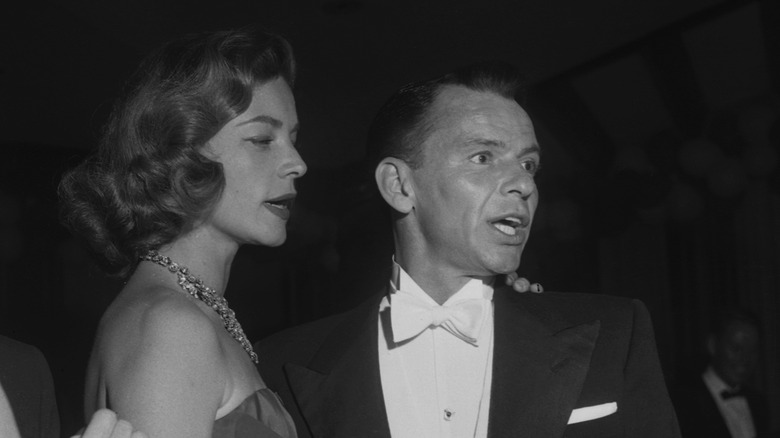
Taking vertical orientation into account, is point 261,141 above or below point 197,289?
above

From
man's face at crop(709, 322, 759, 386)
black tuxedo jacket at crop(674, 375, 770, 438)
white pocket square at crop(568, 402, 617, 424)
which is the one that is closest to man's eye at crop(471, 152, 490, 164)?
white pocket square at crop(568, 402, 617, 424)

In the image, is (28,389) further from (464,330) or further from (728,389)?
(728,389)

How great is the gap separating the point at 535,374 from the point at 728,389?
3.56 m

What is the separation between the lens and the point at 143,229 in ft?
7.39

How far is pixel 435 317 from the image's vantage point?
2467 millimetres

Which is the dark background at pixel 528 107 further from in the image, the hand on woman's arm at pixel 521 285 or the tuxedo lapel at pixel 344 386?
the tuxedo lapel at pixel 344 386

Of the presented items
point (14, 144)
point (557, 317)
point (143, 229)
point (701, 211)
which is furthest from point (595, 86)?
point (143, 229)

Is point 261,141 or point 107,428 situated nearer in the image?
point 107,428

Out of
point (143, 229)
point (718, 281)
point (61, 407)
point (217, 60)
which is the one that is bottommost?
point (61, 407)

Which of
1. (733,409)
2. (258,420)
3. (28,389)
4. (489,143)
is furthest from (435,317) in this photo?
(733,409)

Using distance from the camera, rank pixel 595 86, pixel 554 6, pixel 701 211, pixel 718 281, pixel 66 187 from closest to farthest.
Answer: pixel 66 187 → pixel 554 6 → pixel 701 211 → pixel 595 86 → pixel 718 281

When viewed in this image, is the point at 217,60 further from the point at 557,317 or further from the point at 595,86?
the point at 595,86

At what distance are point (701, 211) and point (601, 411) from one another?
3.65 m

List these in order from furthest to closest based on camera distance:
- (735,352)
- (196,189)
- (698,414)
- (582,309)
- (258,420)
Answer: (735,352) → (698,414) → (582,309) → (196,189) → (258,420)
